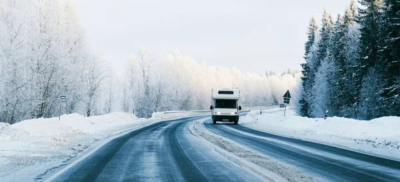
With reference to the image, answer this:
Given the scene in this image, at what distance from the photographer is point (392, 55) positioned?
3278 cm

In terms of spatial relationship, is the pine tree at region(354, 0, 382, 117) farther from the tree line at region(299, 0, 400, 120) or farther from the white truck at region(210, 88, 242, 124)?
the white truck at region(210, 88, 242, 124)

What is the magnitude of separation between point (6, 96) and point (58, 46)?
27.0 ft

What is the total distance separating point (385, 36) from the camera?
35188 mm

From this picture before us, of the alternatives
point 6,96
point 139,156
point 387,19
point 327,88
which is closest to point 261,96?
point 327,88

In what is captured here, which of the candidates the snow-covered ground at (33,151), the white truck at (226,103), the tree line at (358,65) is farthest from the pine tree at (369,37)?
the snow-covered ground at (33,151)

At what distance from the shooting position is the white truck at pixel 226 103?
3572cm

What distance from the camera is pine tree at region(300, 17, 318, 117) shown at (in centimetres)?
6681

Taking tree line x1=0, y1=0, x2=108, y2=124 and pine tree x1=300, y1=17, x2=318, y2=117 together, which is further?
pine tree x1=300, y1=17, x2=318, y2=117

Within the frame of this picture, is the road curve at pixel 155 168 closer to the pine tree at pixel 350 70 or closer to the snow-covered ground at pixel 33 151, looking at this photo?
the snow-covered ground at pixel 33 151

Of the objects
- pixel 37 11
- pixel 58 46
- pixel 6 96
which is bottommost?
pixel 6 96

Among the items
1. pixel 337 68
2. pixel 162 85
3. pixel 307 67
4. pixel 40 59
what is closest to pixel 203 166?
pixel 40 59

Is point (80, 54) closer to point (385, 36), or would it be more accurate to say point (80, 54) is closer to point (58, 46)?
point (58, 46)

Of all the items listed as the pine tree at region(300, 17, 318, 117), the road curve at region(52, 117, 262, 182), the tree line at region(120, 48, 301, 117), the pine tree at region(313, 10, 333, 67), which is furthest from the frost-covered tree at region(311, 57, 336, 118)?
the road curve at region(52, 117, 262, 182)

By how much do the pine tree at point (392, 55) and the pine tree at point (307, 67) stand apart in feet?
99.6
